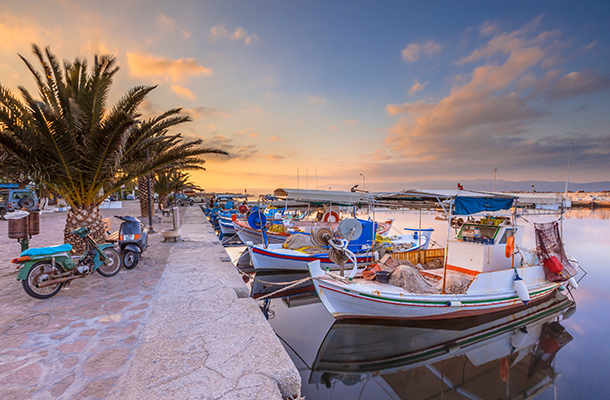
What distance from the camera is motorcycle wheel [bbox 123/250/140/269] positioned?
→ 277 inches

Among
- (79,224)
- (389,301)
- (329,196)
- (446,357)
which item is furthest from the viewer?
(329,196)

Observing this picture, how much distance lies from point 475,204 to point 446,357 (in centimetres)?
375

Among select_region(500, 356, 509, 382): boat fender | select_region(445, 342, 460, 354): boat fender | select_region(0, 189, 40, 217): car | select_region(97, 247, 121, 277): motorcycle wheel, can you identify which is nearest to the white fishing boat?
select_region(445, 342, 460, 354): boat fender

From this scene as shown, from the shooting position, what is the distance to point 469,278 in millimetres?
7426

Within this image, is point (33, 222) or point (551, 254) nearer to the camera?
point (33, 222)

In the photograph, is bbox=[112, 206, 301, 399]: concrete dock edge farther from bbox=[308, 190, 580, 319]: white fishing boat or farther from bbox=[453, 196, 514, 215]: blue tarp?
bbox=[453, 196, 514, 215]: blue tarp

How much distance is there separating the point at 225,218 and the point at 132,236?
49.0ft

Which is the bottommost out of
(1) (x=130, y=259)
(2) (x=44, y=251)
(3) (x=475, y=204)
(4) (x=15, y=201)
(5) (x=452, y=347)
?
(5) (x=452, y=347)

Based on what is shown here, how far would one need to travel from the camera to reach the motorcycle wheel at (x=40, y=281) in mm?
4902

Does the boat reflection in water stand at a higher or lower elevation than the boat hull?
lower

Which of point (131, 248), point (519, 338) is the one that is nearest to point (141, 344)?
point (131, 248)

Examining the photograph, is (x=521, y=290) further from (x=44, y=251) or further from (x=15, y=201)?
(x=15, y=201)

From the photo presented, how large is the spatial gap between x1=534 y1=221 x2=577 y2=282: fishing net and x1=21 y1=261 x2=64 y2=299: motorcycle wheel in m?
12.0

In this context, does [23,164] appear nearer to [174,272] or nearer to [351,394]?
[174,272]
